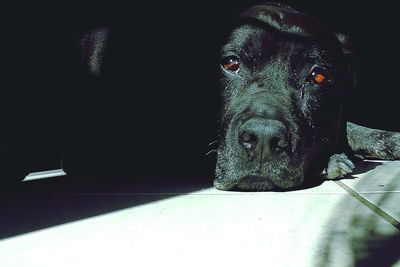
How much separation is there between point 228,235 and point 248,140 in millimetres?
872

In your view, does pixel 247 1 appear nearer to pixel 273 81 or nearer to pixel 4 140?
pixel 273 81

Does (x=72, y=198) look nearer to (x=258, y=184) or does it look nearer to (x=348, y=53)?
(x=258, y=184)

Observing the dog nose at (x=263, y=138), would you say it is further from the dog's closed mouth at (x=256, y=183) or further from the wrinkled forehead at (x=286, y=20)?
the wrinkled forehead at (x=286, y=20)

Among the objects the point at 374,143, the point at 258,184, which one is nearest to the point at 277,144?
the point at 258,184

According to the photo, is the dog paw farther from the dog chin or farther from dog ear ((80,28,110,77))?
dog ear ((80,28,110,77))

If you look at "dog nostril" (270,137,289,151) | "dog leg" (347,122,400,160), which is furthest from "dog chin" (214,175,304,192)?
"dog leg" (347,122,400,160)

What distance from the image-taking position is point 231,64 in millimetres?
2805

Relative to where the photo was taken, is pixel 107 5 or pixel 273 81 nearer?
pixel 273 81

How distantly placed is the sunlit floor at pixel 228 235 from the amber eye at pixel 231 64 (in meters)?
1.04

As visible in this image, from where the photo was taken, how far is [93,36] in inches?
121

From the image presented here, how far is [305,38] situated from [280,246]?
5.81 feet

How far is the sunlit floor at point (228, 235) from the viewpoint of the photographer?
1.21 meters

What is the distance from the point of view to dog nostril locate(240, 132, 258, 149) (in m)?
2.21

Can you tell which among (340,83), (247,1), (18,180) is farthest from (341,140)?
(18,180)
